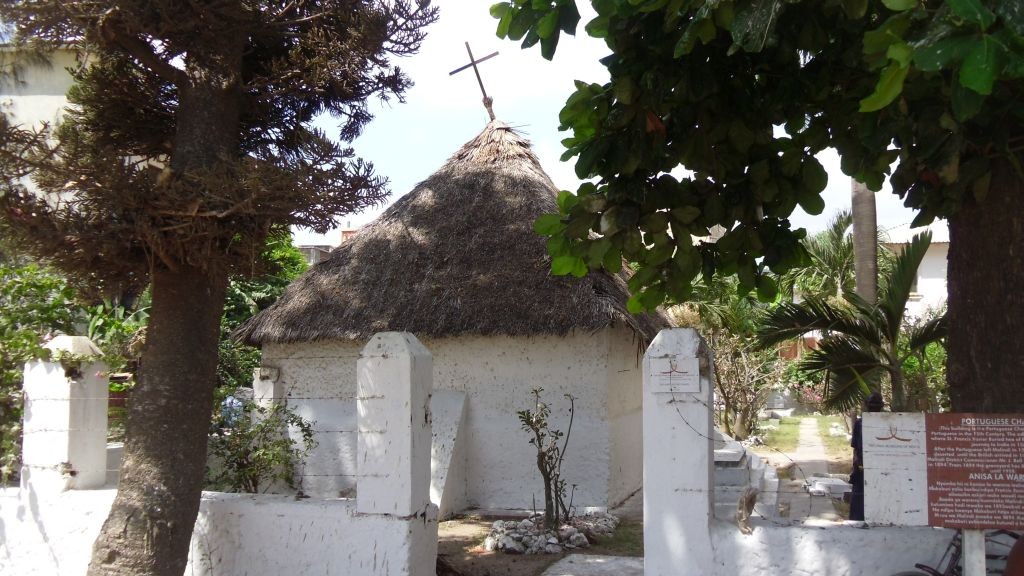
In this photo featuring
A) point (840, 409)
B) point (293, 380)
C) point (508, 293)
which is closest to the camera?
point (840, 409)

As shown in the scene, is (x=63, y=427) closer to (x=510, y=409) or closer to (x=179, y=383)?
(x=179, y=383)

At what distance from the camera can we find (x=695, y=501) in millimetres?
4773

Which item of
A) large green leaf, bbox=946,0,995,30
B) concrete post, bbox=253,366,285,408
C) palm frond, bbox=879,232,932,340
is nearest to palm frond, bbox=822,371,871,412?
palm frond, bbox=879,232,932,340

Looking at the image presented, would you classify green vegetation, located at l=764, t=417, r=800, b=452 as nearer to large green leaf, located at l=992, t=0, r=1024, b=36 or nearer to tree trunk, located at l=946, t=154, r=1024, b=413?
tree trunk, located at l=946, t=154, r=1024, b=413

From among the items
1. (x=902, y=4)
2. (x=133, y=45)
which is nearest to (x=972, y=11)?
(x=902, y=4)

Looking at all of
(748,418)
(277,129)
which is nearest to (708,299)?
(748,418)

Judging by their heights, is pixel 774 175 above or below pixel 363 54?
below

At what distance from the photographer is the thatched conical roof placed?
8.99m

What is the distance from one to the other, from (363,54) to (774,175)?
2.80 metres

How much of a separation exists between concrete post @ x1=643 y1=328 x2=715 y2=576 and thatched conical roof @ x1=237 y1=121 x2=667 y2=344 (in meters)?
3.62

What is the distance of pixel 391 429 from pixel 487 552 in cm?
236

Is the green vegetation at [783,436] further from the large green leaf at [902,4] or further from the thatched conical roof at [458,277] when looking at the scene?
the large green leaf at [902,4]

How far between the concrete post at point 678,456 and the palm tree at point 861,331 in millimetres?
3024

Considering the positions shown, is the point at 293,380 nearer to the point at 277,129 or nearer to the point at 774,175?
the point at 277,129
